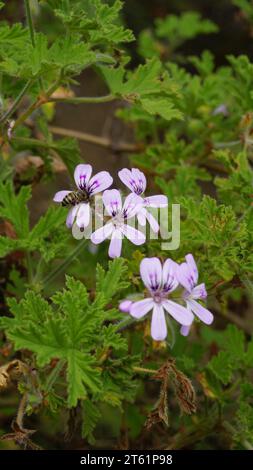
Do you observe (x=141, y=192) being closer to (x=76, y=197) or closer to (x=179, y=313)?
(x=76, y=197)

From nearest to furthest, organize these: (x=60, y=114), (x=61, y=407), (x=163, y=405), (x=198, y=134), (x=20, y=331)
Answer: (x=20, y=331), (x=163, y=405), (x=61, y=407), (x=198, y=134), (x=60, y=114)

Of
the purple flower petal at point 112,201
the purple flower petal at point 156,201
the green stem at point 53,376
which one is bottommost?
the green stem at point 53,376

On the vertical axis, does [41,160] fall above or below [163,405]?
above

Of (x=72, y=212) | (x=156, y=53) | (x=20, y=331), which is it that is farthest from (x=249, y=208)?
(x=156, y=53)

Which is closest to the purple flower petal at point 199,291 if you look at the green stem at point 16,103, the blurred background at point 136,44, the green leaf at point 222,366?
the green leaf at point 222,366

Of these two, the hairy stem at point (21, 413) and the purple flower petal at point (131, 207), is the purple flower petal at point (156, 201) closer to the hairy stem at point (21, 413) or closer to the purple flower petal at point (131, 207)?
the purple flower petal at point (131, 207)

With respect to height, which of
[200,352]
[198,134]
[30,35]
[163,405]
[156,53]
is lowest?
[163,405]

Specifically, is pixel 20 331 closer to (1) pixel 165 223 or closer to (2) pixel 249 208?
(1) pixel 165 223

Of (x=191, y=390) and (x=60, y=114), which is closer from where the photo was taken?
(x=191, y=390)
